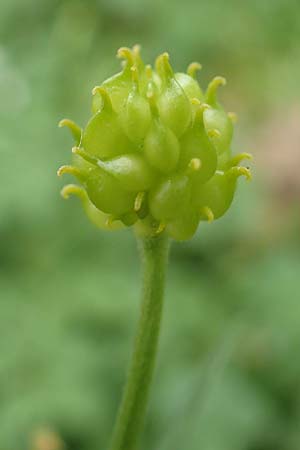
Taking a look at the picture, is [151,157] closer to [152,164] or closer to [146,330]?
[152,164]

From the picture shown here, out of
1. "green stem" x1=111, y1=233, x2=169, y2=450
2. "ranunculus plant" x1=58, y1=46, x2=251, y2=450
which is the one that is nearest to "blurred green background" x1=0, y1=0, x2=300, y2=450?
"green stem" x1=111, y1=233, x2=169, y2=450

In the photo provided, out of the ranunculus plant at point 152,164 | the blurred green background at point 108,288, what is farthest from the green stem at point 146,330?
the blurred green background at point 108,288

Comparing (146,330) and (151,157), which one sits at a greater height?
(151,157)

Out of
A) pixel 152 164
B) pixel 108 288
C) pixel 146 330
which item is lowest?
pixel 146 330

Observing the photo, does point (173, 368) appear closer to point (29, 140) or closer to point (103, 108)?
point (29, 140)

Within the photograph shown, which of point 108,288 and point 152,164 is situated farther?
point 108,288

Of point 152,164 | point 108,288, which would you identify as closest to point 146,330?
point 152,164

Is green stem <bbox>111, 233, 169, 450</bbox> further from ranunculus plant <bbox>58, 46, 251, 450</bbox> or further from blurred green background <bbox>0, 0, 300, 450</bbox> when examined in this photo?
blurred green background <bbox>0, 0, 300, 450</bbox>

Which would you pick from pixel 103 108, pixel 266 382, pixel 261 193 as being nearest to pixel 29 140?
pixel 266 382
